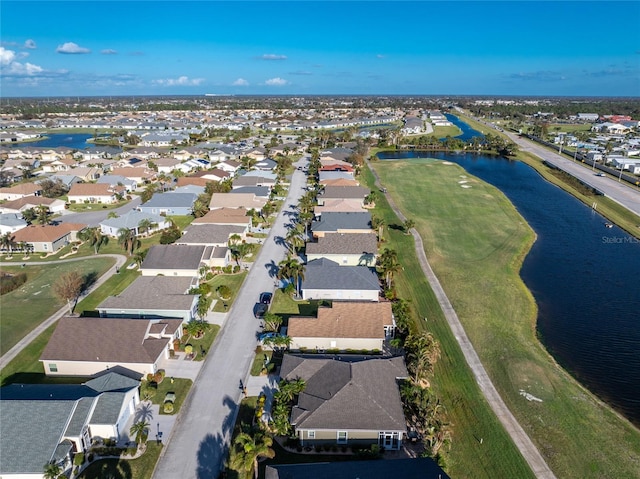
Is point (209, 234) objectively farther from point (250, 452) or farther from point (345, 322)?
point (250, 452)

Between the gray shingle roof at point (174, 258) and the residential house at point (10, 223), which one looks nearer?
the gray shingle roof at point (174, 258)

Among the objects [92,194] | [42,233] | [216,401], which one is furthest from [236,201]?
[216,401]

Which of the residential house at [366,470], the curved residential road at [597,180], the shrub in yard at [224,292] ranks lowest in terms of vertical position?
the curved residential road at [597,180]

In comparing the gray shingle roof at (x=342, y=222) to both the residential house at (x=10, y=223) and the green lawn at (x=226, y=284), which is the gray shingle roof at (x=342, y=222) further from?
the residential house at (x=10, y=223)

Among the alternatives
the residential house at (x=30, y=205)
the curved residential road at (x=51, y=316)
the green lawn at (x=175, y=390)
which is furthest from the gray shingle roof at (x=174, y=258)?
the residential house at (x=30, y=205)

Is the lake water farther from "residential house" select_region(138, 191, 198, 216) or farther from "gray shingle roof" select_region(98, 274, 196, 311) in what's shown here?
"residential house" select_region(138, 191, 198, 216)

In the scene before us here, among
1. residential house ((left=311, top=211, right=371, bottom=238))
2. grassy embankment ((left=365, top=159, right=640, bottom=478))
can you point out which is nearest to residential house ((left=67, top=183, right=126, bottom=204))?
residential house ((left=311, top=211, right=371, bottom=238))
